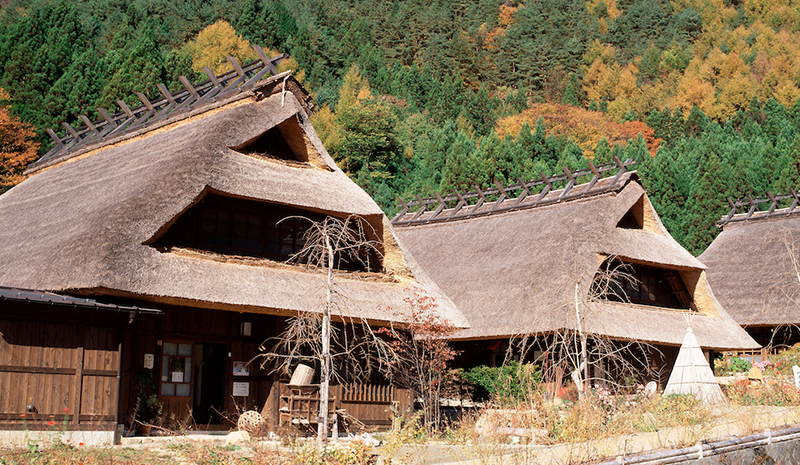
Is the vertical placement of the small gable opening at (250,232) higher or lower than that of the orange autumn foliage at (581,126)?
lower

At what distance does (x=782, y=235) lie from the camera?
33.0m

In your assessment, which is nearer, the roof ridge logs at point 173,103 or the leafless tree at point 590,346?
the leafless tree at point 590,346

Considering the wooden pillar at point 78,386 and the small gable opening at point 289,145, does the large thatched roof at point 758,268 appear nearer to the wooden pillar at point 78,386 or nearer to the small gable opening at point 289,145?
the small gable opening at point 289,145

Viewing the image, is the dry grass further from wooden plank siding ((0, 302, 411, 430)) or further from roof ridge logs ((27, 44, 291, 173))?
roof ridge logs ((27, 44, 291, 173))

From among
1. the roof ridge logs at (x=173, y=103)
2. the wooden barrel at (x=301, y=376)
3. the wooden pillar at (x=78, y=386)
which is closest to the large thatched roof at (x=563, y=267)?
the wooden barrel at (x=301, y=376)

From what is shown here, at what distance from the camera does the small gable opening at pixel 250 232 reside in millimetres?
17578

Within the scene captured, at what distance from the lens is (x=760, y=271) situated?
32.5 m

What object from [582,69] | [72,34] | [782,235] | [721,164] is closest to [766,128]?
[721,164]

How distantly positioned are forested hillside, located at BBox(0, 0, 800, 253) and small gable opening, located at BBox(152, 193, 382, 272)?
71.9 feet

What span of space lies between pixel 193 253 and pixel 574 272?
10.9m

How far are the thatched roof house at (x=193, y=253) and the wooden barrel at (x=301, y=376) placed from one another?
0.57 meters

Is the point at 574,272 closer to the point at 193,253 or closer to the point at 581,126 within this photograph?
the point at 193,253

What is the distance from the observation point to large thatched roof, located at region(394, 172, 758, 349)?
22.8m

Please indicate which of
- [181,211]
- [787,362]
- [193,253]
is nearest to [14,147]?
[193,253]
